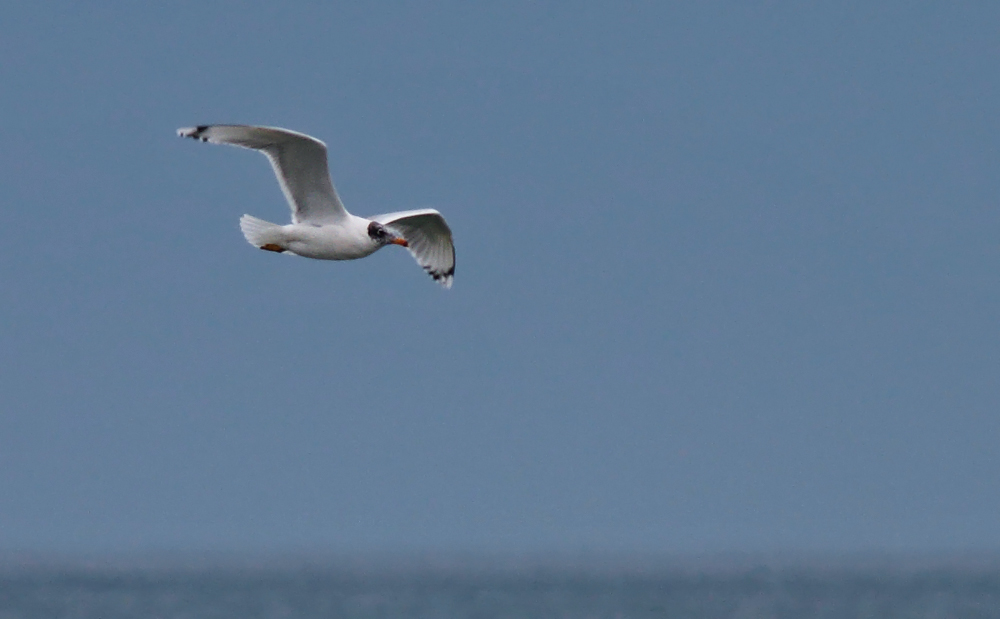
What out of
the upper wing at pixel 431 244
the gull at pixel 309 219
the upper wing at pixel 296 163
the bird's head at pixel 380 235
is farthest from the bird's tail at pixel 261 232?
the upper wing at pixel 431 244

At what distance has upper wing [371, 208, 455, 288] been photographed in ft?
45.0

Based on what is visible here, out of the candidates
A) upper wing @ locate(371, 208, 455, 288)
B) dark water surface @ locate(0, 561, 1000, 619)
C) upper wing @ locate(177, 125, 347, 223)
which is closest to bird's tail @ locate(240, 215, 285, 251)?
upper wing @ locate(177, 125, 347, 223)

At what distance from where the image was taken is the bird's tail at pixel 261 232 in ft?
40.5

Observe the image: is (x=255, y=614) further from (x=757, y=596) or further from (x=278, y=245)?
(x=278, y=245)

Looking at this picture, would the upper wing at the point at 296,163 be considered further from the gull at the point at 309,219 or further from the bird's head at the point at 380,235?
the bird's head at the point at 380,235

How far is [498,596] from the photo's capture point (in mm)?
38969

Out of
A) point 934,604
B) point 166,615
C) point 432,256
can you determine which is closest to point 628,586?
point 934,604

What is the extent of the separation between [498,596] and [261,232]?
27.7m

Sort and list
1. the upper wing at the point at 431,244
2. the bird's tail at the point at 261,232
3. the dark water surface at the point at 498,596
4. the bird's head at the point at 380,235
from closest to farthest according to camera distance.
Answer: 1. the bird's head at the point at 380,235
2. the bird's tail at the point at 261,232
3. the upper wing at the point at 431,244
4. the dark water surface at the point at 498,596

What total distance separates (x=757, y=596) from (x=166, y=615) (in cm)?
1465

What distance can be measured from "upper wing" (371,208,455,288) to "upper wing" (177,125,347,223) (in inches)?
50.9

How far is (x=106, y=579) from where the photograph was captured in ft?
171

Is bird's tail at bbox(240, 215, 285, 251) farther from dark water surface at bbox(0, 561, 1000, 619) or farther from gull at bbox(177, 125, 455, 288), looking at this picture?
dark water surface at bbox(0, 561, 1000, 619)

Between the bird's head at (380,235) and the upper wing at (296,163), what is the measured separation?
305 mm
